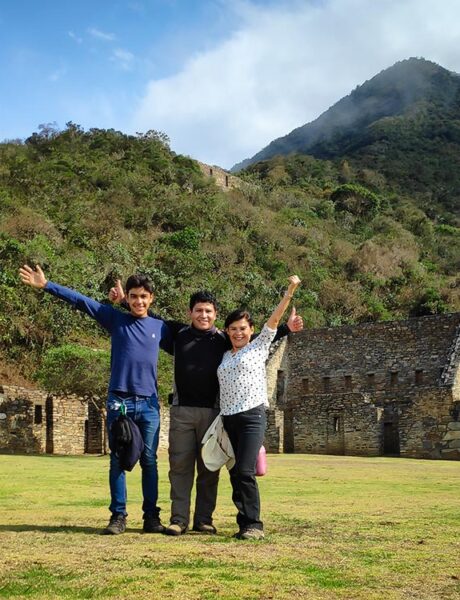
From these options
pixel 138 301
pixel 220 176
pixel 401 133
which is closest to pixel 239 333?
pixel 138 301

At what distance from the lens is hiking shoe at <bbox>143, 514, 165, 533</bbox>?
6441 millimetres

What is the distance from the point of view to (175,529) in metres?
6.29

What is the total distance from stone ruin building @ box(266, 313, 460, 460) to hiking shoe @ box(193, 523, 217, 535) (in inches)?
729

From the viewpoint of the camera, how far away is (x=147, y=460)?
21.8 feet

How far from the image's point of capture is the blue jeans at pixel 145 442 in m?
6.51

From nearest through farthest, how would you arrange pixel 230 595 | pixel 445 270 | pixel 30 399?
pixel 230 595, pixel 30 399, pixel 445 270

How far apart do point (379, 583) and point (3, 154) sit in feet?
194

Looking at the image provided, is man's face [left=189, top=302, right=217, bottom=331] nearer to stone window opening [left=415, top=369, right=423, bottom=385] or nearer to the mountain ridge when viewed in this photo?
stone window opening [left=415, top=369, right=423, bottom=385]

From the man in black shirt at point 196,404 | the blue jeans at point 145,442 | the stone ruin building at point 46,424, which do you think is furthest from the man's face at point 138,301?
the stone ruin building at point 46,424

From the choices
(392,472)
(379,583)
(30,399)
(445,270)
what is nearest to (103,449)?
(30,399)

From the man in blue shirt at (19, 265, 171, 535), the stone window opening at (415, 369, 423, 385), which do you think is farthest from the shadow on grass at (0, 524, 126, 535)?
the stone window opening at (415, 369, 423, 385)

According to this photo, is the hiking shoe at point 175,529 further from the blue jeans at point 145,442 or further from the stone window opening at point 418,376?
the stone window opening at point 418,376

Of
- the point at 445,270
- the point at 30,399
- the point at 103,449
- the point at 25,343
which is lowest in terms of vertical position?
the point at 103,449

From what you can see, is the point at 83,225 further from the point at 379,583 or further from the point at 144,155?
the point at 379,583
